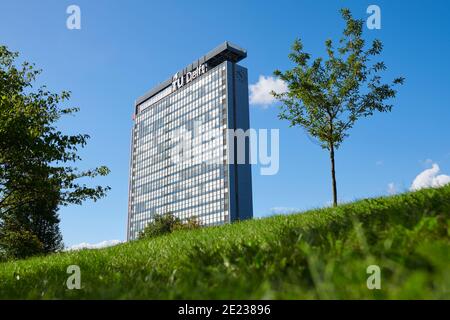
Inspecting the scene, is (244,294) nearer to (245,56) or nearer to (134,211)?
(245,56)

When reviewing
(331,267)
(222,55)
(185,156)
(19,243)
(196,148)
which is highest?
(222,55)

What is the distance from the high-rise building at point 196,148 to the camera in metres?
146

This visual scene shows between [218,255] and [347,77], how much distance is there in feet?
69.3

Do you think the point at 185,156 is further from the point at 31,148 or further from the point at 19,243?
the point at 31,148

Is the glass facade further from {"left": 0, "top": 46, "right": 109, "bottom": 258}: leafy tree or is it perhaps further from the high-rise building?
{"left": 0, "top": 46, "right": 109, "bottom": 258}: leafy tree

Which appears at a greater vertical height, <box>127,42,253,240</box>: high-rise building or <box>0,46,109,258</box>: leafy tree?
<box>127,42,253,240</box>: high-rise building

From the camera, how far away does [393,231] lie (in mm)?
4062

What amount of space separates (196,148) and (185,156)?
7.84 metres

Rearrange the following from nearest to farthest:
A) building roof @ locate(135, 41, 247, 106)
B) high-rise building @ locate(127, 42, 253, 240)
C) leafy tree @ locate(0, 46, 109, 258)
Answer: leafy tree @ locate(0, 46, 109, 258), high-rise building @ locate(127, 42, 253, 240), building roof @ locate(135, 41, 247, 106)

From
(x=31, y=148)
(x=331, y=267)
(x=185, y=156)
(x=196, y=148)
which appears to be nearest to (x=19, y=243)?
(x=31, y=148)

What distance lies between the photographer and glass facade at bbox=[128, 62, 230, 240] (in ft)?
494

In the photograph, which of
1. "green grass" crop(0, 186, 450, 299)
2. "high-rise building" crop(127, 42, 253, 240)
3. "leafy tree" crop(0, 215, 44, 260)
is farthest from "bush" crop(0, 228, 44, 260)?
"high-rise building" crop(127, 42, 253, 240)

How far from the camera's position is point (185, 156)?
170m
